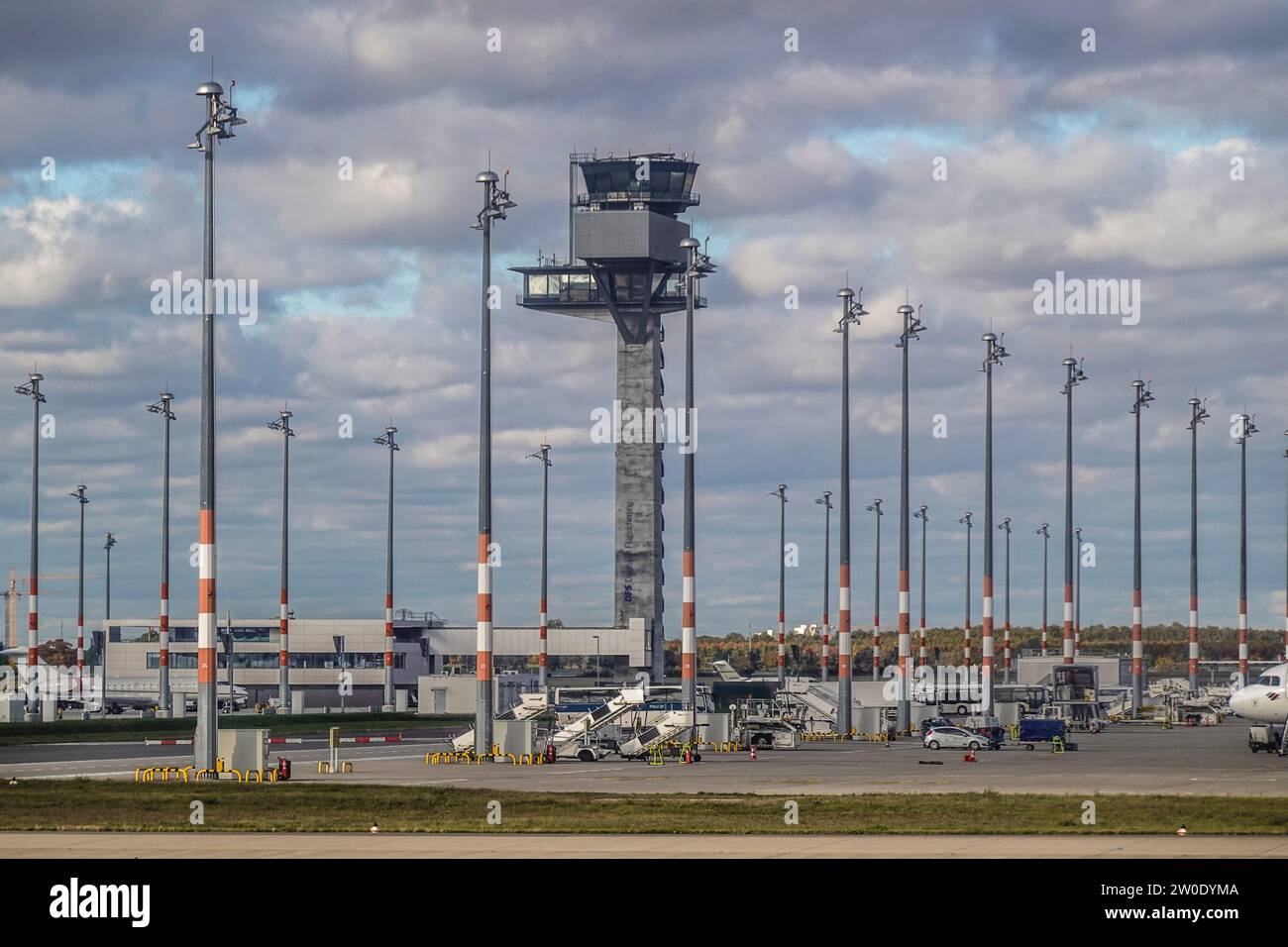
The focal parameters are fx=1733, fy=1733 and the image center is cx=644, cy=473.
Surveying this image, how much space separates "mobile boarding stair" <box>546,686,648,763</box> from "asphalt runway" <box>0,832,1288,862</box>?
120ft

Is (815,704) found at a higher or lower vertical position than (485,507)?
lower

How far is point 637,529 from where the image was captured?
561ft

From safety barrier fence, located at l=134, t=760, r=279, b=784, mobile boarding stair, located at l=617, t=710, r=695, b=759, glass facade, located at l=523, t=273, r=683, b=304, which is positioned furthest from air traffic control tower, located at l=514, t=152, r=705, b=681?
safety barrier fence, located at l=134, t=760, r=279, b=784

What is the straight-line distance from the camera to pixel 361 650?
17975 centimetres

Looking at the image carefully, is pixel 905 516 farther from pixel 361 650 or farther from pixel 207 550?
pixel 361 650

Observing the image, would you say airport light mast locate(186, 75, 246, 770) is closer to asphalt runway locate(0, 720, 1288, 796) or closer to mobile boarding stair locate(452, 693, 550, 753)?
asphalt runway locate(0, 720, 1288, 796)

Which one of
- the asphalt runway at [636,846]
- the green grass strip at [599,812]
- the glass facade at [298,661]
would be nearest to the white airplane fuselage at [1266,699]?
the green grass strip at [599,812]

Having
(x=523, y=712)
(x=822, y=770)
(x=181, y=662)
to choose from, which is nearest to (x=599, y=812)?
(x=822, y=770)

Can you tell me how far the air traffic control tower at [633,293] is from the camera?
164000 mm

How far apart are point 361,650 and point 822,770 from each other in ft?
413

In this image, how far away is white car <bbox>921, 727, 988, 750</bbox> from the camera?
3110 inches

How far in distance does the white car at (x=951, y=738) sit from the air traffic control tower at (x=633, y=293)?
294 ft
